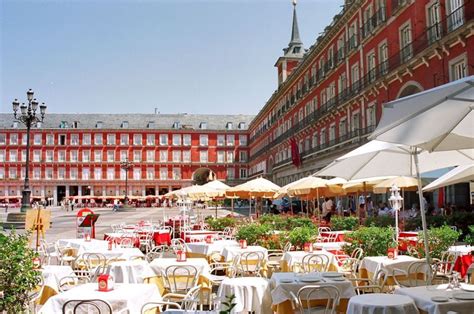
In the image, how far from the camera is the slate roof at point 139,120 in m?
69.7

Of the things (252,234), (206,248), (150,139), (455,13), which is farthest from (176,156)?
(206,248)

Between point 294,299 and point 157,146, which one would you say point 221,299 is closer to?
point 294,299

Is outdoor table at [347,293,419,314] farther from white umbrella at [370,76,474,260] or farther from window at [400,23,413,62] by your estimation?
window at [400,23,413,62]

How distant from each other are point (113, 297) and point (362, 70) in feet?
74.9

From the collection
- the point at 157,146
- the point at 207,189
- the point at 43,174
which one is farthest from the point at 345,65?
the point at 43,174

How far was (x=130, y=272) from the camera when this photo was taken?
6.89 metres

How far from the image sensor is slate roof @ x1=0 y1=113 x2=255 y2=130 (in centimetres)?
6969

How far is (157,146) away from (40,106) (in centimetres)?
4917

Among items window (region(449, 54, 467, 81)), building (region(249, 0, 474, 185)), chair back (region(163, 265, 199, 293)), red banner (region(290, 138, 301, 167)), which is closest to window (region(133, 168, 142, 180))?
building (region(249, 0, 474, 185))

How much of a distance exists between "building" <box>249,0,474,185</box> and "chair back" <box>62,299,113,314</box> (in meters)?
14.4

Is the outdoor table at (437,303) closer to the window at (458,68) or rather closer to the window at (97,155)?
the window at (458,68)

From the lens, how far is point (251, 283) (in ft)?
18.6

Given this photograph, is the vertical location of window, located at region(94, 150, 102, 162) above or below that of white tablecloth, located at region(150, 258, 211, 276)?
above

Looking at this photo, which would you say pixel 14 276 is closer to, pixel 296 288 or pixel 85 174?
pixel 296 288
